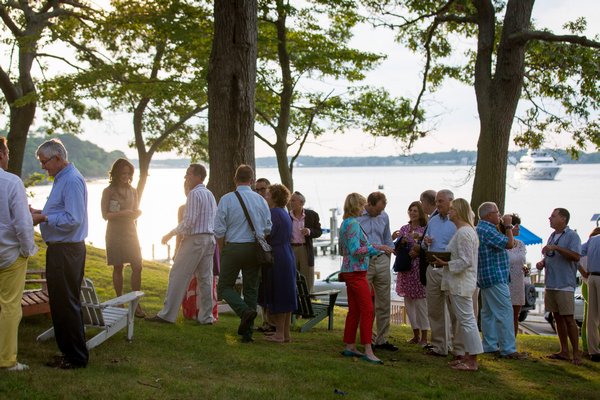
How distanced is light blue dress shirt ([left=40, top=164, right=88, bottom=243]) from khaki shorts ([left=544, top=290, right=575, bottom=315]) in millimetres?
5665

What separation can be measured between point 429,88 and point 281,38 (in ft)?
12.7

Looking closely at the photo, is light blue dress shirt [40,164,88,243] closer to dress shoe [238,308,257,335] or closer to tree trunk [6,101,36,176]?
dress shoe [238,308,257,335]

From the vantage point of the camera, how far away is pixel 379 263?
8508 millimetres

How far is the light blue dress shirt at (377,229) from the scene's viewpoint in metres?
8.55

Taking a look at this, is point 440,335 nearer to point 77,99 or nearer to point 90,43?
point 77,99

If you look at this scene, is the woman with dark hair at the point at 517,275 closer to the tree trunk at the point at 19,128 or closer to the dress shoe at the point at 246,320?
the dress shoe at the point at 246,320

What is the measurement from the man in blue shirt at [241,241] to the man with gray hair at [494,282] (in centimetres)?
235

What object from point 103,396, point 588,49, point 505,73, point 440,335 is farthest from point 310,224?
point 588,49

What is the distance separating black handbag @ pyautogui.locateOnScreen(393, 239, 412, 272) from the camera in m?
8.88

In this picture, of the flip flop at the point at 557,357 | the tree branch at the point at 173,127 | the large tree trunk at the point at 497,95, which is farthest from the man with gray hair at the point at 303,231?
the tree branch at the point at 173,127

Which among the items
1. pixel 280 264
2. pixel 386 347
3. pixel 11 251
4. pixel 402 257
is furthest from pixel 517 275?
pixel 11 251

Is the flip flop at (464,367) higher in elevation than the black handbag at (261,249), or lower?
lower

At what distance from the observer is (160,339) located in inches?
304

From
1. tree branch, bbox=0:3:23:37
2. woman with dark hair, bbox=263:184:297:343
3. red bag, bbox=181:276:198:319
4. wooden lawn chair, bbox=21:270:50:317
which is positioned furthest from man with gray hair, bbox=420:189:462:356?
tree branch, bbox=0:3:23:37
